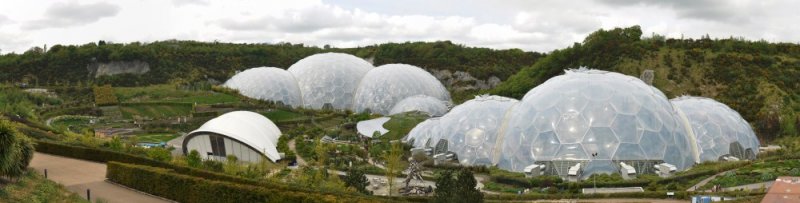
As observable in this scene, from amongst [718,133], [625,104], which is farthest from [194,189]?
[718,133]

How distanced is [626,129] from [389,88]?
38.7 m

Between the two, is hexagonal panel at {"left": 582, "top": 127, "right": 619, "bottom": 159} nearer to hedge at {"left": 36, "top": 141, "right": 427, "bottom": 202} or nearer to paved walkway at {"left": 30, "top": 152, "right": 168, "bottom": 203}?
hedge at {"left": 36, "top": 141, "right": 427, "bottom": 202}

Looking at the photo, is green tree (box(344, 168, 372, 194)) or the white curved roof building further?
the white curved roof building

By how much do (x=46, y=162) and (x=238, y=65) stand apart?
72.9 metres

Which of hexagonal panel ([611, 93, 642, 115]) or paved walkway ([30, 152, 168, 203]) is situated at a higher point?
hexagonal panel ([611, 93, 642, 115])

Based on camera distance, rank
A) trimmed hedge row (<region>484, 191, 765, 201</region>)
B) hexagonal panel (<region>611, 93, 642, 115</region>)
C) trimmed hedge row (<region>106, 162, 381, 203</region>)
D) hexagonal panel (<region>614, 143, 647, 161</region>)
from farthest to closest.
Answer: hexagonal panel (<region>611, 93, 642, 115</region>)
hexagonal panel (<region>614, 143, 647, 161</region>)
trimmed hedge row (<region>484, 191, 765, 201</region>)
trimmed hedge row (<region>106, 162, 381, 203</region>)

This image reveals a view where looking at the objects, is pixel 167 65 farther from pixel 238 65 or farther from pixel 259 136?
pixel 259 136

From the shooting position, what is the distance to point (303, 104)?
7362 cm

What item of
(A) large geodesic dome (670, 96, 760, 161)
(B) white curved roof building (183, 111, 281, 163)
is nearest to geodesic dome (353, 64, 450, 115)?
(B) white curved roof building (183, 111, 281, 163)

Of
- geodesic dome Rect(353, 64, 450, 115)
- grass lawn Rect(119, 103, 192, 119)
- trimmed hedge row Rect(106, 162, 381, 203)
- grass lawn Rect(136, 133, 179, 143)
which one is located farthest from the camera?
geodesic dome Rect(353, 64, 450, 115)

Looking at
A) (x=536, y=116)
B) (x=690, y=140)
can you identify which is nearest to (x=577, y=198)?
(x=536, y=116)

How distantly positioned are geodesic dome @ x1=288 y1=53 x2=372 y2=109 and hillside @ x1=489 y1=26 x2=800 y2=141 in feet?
54.7

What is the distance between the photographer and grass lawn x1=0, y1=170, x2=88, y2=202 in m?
19.8

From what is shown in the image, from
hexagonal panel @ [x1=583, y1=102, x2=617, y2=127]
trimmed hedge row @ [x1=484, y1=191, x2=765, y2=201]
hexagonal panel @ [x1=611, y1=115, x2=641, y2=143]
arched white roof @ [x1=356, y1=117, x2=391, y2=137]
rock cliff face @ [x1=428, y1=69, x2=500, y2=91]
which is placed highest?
rock cliff face @ [x1=428, y1=69, x2=500, y2=91]
